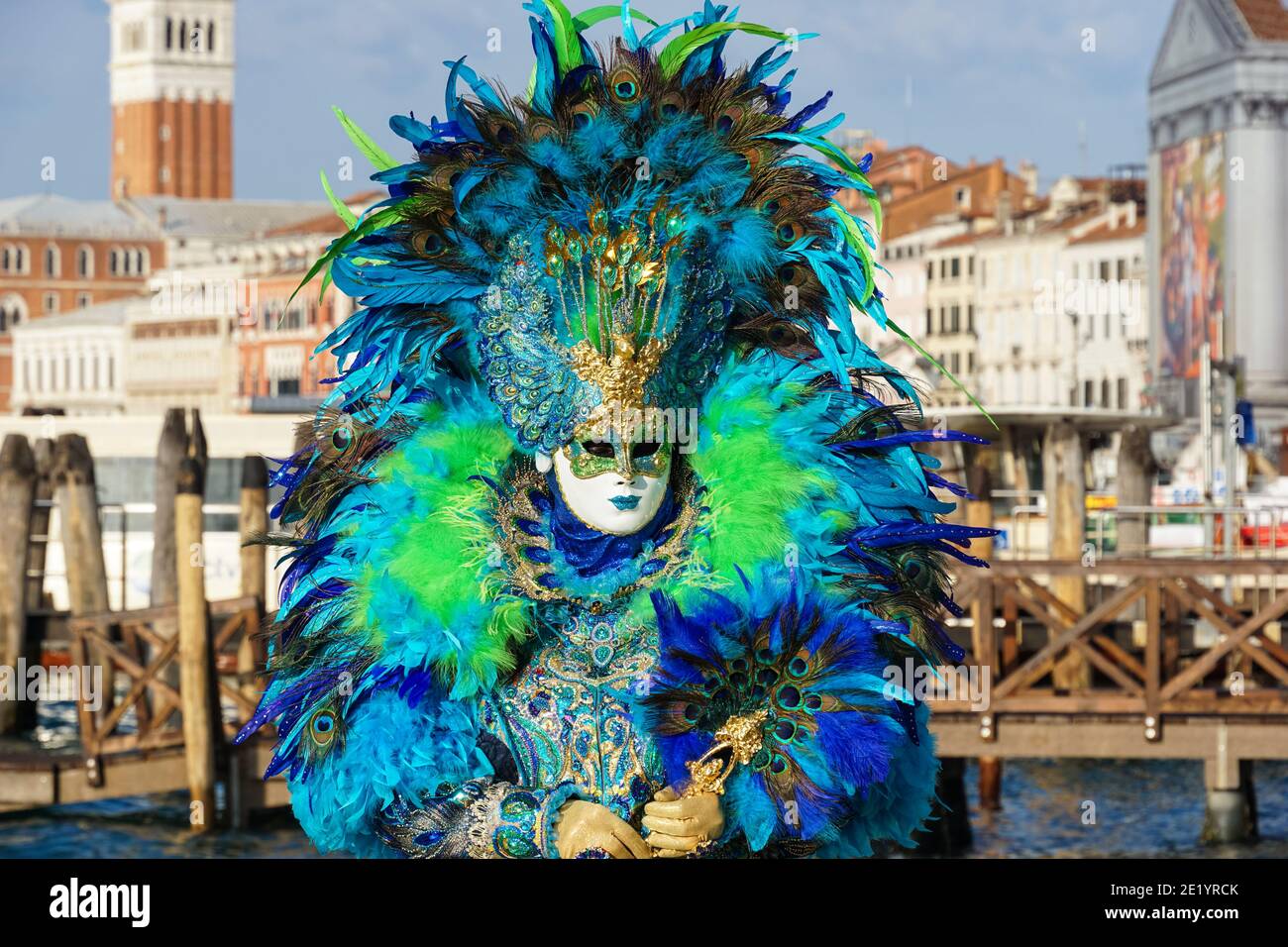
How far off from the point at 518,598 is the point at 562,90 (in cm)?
79

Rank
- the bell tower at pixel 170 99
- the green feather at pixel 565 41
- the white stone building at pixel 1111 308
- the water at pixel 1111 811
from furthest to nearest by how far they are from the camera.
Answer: the bell tower at pixel 170 99
the white stone building at pixel 1111 308
the water at pixel 1111 811
the green feather at pixel 565 41

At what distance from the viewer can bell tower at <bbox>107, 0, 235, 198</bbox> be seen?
127m

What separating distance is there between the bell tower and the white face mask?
124m

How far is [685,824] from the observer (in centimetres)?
319

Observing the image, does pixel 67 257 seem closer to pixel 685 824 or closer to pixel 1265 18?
pixel 1265 18

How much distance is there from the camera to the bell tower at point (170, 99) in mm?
126688

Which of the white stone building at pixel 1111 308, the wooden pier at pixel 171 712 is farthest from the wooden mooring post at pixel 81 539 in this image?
the white stone building at pixel 1111 308

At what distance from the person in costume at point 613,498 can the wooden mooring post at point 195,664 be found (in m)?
8.74

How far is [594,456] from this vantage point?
3330mm

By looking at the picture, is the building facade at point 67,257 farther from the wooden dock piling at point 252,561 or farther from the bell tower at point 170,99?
the wooden dock piling at point 252,561

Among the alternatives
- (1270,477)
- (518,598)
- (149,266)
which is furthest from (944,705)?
(149,266)

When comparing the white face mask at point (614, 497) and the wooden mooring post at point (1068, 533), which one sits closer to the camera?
the white face mask at point (614, 497)

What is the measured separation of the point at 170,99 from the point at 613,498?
427 feet
